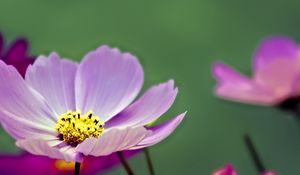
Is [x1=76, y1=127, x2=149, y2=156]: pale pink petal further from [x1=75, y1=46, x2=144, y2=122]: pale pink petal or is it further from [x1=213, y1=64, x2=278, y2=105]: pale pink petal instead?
[x1=213, y1=64, x2=278, y2=105]: pale pink petal

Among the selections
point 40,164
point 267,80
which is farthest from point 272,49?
point 40,164

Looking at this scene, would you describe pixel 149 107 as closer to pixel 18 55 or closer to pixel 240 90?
pixel 18 55

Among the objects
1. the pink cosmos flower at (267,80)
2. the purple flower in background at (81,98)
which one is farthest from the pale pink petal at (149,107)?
the pink cosmos flower at (267,80)

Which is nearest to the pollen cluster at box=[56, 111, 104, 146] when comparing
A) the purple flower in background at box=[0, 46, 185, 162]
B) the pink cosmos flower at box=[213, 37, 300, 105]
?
Answer: the purple flower in background at box=[0, 46, 185, 162]

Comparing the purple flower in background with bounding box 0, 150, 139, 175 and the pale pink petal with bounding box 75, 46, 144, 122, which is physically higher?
the pale pink petal with bounding box 75, 46, 144, 122

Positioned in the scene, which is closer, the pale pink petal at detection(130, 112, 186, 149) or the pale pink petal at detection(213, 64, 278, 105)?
the pale pink petal at detection(130, 112, 186, 149)

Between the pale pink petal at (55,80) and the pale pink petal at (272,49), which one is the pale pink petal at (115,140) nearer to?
the pale pink petal at (55,80)
